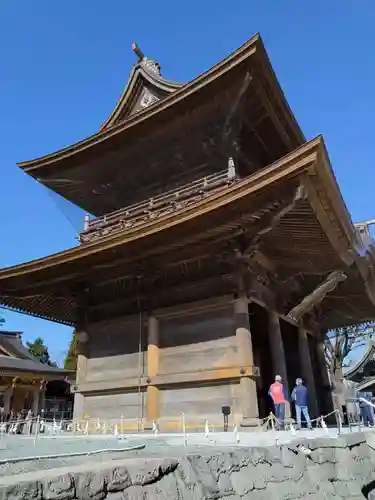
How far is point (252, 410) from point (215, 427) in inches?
42.9

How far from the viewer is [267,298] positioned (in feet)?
36.9

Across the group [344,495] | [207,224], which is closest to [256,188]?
[207,224]

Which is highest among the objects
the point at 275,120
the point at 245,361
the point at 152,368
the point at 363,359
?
the point at 275,120

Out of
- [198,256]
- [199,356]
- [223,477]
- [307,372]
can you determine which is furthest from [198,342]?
[223,477]

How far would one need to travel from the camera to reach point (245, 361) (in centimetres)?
891

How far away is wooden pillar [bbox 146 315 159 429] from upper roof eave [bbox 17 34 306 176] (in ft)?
19.5

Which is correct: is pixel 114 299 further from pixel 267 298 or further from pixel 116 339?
pixel 267 298

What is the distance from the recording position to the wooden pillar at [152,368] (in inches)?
394

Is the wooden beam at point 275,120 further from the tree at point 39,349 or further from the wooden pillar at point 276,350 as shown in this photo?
the tree at point 39,349

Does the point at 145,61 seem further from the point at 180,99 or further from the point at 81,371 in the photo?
the point at 81,371

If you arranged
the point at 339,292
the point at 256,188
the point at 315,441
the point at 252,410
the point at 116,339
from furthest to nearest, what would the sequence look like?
1. the point at 339,292
2. the point at 116,339
3. the point at 252,410
4. the point at 256,188
5. the point at 315,441

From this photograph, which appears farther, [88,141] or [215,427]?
[88,141]

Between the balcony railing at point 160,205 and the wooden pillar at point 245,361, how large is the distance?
3.07m

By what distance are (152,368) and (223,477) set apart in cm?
620
